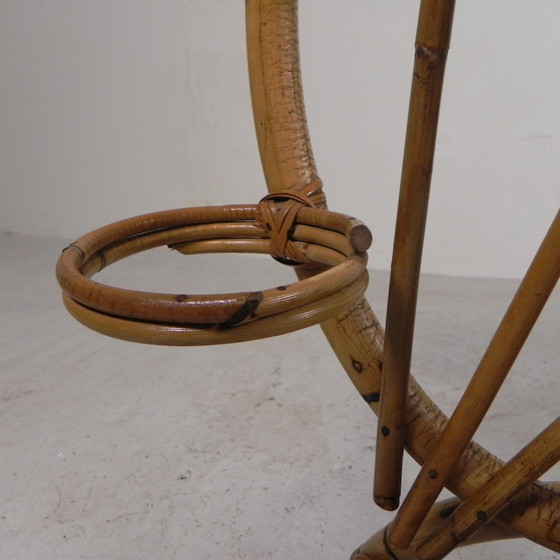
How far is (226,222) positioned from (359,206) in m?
1.48

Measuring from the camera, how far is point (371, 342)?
0.57 m

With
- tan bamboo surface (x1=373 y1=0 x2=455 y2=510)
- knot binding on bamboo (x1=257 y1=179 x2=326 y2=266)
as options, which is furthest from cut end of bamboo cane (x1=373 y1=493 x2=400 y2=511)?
knot binding on bamboo (x1=257 y1=179 x2=326 y2=266)

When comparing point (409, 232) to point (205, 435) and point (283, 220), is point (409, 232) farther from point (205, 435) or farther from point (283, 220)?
point (205, 435)

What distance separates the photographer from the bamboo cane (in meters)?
0.46

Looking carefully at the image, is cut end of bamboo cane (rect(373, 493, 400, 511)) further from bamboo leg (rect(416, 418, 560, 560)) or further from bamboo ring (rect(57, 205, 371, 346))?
bamboo ring (rect(57, 205, 371, 346))

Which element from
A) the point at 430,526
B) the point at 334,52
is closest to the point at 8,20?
the point at 334,52

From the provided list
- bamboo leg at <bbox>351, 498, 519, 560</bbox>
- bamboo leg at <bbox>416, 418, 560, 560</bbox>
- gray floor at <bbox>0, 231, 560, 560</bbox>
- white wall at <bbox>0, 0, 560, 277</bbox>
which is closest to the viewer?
bamboo leg at <bbox>416, 418, 560, 560</bbox>

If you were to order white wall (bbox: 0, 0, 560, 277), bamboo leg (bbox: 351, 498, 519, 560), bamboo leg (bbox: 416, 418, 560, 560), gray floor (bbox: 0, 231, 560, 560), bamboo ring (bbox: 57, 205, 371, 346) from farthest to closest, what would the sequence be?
white wall (bbox: 0, 0, 560, 277) < gray floor (bbox: 0, 231, 560, 560) < bamboo leg (bbox: 351, 498, 519, 560) < bamboo leg (bbox: 416, 418, 560, 560) < bamboo ring (bbox: 57, 205, 371, 346)

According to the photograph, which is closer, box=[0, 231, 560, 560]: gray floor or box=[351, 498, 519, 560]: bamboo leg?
box=[351, 498, 519, 560]: bamboo leg

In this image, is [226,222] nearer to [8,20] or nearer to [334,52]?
[334,52]

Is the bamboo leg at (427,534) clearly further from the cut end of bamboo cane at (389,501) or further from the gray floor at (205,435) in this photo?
the gray floor at (205,435)

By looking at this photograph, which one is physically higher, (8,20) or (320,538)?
(8,20)

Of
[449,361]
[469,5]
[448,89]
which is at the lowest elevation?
[449,361]

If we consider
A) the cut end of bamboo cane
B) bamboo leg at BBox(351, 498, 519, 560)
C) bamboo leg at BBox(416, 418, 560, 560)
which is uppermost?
bamboo leg at BBox(416, 418, 560, 560)
